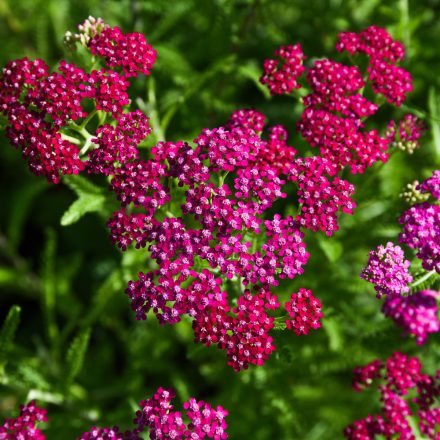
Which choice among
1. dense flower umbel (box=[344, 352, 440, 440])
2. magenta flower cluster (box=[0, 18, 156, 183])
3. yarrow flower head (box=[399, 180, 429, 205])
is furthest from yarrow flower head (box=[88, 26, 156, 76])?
dense flower umbel (box=[344, 352, 440, 440])

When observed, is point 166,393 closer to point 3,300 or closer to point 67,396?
point 67,396

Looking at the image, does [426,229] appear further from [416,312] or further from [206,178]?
[206,178]

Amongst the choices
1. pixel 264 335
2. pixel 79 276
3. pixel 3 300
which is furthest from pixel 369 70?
pixel 3 300

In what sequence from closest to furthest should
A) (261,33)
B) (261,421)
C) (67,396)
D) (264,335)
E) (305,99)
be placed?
(264,335) < (305,99) < (67,396) < (261,421) < (261,33)

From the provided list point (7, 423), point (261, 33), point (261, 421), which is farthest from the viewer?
point (261, 33)

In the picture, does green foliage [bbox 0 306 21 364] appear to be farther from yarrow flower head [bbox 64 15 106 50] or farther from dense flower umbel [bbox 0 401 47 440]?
yarrow flower head [bbox 64 15 106 50]

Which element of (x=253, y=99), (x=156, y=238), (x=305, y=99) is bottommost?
(x=156, y=238)

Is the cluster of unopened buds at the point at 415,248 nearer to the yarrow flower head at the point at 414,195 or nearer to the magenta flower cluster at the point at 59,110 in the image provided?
the yarrow flower head at the point at 414,195

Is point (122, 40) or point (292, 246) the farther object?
point (122, 40)
